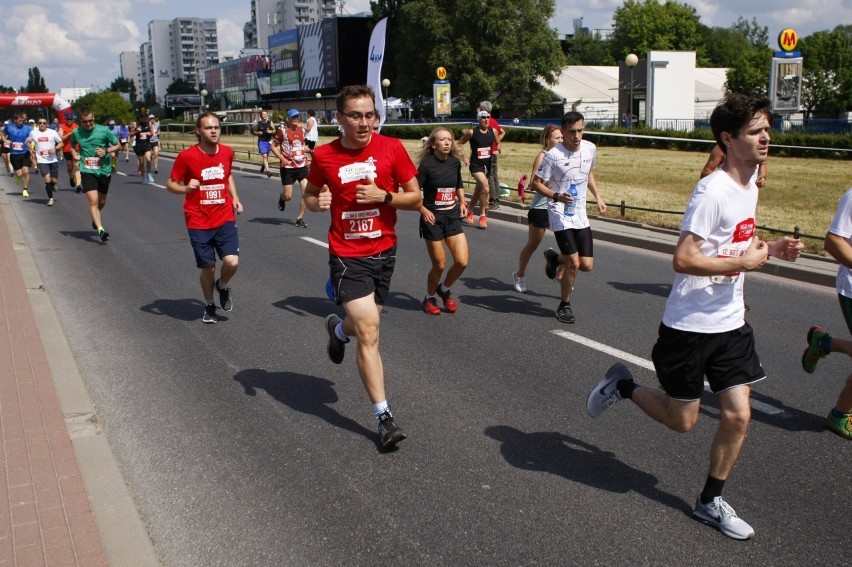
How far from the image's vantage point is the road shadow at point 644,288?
30.9 feet

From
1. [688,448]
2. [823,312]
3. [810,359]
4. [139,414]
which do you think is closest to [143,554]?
[139,414]

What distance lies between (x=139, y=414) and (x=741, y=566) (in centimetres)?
395

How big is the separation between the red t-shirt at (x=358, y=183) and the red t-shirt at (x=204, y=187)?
10.9 feet

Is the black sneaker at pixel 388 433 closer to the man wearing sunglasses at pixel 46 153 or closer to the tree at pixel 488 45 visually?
the man wearing sunglasses at pixel 46 153

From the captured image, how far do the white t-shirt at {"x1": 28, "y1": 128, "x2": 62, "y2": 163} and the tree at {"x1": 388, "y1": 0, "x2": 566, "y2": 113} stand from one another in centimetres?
4823

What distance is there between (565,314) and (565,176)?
1331mm

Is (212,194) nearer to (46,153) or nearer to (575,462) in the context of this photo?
(575,462)

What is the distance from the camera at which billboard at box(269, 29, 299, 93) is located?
4641 inches

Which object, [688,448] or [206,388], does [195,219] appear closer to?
[206,388]

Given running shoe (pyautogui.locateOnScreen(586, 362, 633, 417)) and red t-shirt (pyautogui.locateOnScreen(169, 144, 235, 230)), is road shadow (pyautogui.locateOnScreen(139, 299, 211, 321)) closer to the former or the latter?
red t-shirt (pyautogui.locateOnScreen(169, 144, 235, 230))

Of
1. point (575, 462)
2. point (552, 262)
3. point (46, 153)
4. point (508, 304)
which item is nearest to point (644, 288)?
point (552, 262)

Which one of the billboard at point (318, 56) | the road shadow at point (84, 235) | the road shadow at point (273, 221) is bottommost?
the road shadow at point (84, 235)

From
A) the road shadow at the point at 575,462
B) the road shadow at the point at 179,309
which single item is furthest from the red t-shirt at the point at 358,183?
the road shadow at the point at 179,309

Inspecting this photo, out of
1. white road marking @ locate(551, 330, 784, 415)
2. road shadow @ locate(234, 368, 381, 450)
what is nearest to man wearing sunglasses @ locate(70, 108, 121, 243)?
road shadow @ locate(234, 368, 381, 450)
